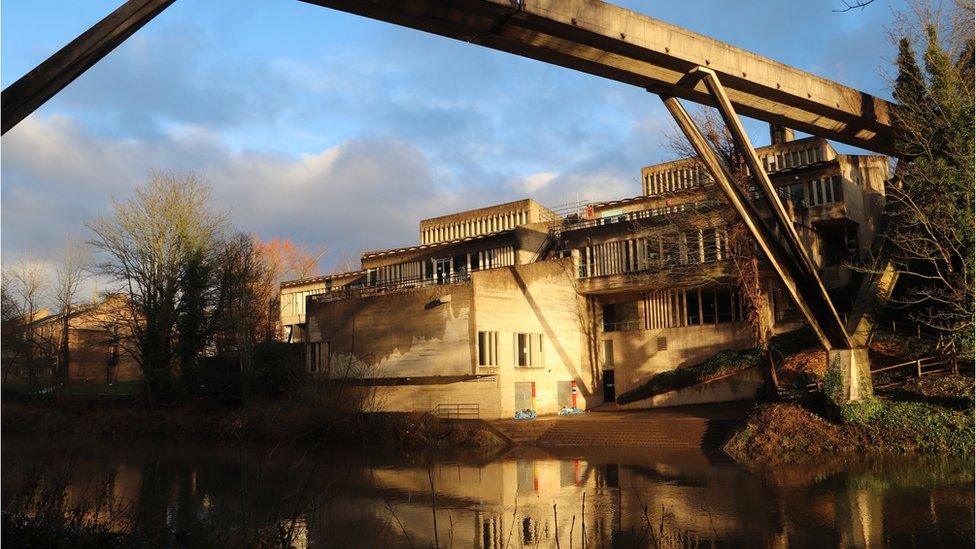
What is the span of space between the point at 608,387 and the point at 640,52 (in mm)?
27020

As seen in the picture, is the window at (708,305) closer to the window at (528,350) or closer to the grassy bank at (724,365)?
the grassy bank at (724,365)

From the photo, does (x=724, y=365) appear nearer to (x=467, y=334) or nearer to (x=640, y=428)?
(x=640, y=428)

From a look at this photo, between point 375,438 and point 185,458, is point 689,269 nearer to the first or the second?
point 375,438

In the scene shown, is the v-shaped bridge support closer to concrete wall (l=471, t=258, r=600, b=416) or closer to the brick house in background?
concrete wall (l=471, t=258, r=600, b=416)

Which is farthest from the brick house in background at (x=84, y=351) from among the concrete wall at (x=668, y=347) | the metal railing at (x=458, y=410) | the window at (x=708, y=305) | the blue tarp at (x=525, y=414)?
the window at (x=708, y=305)

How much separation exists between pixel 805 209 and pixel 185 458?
1120 inches

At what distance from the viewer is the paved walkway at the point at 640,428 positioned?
25.3 m

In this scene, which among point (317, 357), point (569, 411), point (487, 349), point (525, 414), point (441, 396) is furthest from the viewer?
point (317, 357)

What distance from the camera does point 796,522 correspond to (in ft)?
39.5

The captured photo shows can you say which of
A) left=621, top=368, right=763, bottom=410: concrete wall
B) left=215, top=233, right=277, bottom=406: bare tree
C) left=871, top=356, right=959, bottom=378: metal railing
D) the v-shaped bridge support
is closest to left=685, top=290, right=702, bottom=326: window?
left=621, top=368, right=763, bottom=410: concrete wall

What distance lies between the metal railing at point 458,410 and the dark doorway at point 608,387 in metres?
9.05

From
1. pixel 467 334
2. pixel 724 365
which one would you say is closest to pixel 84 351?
pixel 467 334

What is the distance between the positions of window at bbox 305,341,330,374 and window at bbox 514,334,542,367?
10190 millimetres

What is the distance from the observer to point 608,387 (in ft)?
127
